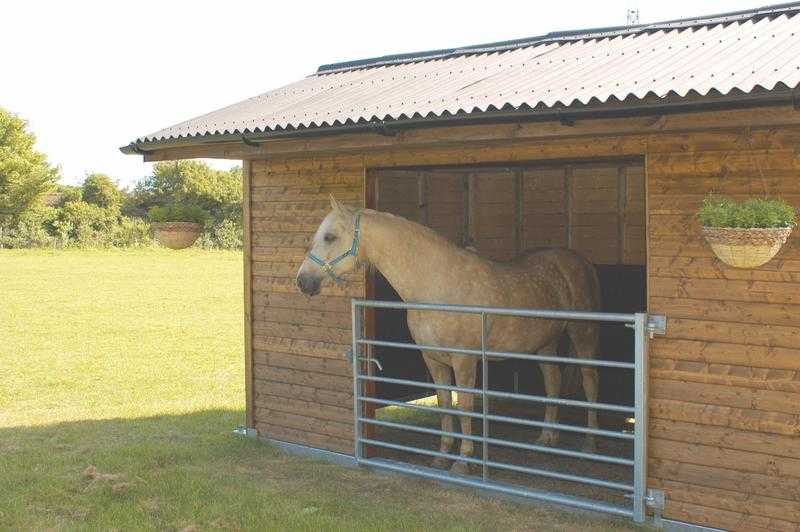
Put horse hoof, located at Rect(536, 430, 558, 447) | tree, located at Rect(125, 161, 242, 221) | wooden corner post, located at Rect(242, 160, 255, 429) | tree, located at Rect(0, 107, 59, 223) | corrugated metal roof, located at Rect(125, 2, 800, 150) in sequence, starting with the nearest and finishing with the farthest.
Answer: corrugated metal roof, located at Rect(125, 2, 800, 150)
horse hoof, located at Rect(536, 430, 558, 447)
wooden corner post, located at Rect(242, 160, 255, 429)
tree, located at Rect(125, 161, 242, 221)
tree, located at Rect(0, 107, 59, 223)

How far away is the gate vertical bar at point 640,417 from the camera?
17.5 feet

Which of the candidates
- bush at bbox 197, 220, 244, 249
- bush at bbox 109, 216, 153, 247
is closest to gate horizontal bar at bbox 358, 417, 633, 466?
bush at bbox 197, 220, 244, 249

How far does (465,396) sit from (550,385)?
1058 mm

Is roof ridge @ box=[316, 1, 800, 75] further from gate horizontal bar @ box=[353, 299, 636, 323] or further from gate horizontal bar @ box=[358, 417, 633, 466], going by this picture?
gate horizontal bar @ box=[358, 417, 633, 466]

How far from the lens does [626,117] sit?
→ 5.14m

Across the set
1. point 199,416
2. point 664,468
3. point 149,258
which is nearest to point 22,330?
point 199,416

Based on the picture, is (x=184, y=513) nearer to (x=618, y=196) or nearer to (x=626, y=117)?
(x=626, y=117)

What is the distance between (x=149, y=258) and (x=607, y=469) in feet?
103

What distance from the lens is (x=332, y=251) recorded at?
20.4ft

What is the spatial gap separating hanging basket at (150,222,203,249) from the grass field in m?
1.73

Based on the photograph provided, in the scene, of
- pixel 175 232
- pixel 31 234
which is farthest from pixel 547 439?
pixel 31 234

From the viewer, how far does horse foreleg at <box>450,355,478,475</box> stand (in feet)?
21.2

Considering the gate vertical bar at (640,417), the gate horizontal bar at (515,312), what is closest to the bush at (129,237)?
the gate horizontal bar at (515,312)

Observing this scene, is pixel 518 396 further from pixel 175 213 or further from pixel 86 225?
pixel 86 225
